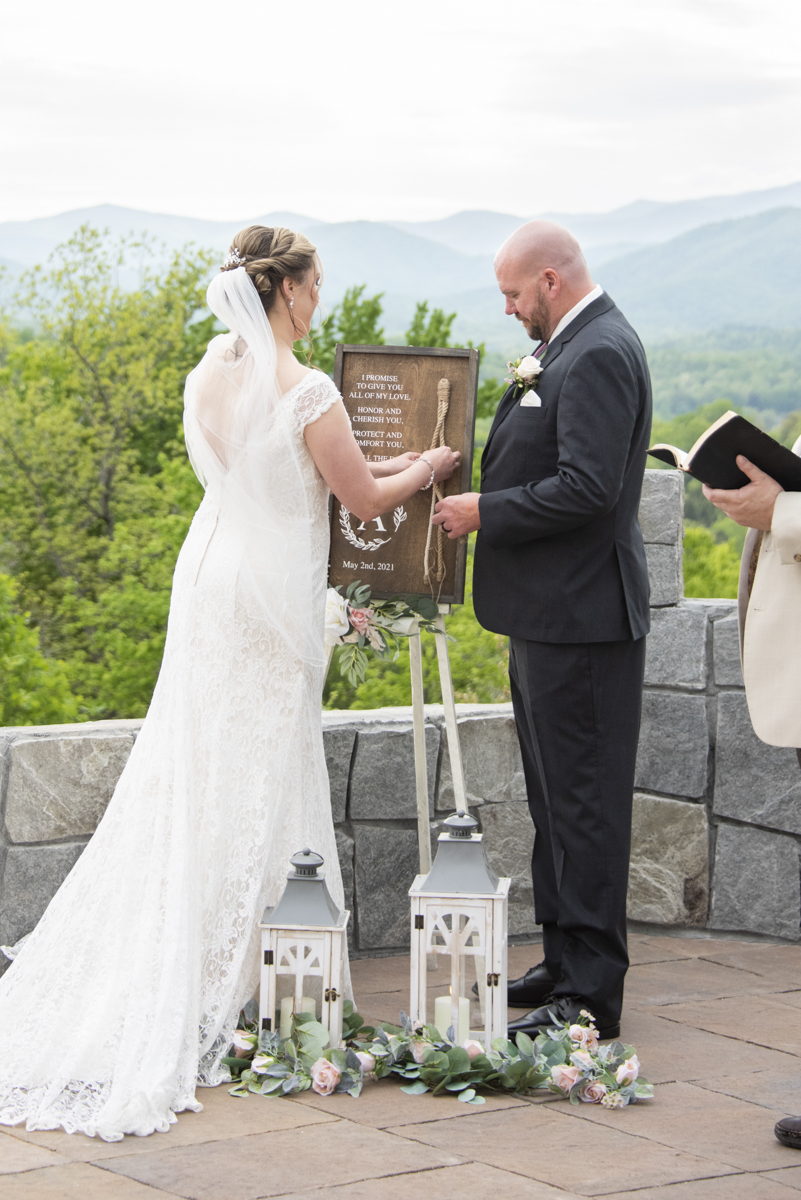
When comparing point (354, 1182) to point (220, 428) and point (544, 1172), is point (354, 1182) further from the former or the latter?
point (220, 428)

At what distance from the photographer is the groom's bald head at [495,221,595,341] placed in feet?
9.16

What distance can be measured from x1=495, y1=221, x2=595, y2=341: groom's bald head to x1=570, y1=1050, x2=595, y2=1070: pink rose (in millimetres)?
1549

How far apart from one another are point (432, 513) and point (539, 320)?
500 millimetres

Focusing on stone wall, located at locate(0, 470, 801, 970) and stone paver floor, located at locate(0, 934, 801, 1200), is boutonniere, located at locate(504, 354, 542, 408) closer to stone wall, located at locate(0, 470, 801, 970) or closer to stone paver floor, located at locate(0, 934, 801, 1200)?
stone wall, located at locate(0, 470, 801, 970)

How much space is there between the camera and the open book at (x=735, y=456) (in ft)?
7.25

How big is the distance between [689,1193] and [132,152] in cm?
5992

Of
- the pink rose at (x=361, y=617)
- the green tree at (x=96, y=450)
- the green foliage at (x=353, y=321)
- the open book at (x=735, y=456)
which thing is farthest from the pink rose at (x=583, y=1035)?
the green foliage at (x=353, y=321)

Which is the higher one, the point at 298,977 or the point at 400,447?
the point at 400,447

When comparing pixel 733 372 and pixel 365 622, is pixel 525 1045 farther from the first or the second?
pixel 733 372

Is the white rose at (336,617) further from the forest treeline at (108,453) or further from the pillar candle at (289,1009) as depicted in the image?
the forest treeline at (108,453)

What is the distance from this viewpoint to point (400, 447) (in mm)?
3035

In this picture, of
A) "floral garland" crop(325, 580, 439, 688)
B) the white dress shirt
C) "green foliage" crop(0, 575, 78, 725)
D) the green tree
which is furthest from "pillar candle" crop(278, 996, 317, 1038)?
the green tree

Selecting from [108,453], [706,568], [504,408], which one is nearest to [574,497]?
[504,408]

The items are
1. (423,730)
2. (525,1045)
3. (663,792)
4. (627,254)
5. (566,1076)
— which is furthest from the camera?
(627,254)
